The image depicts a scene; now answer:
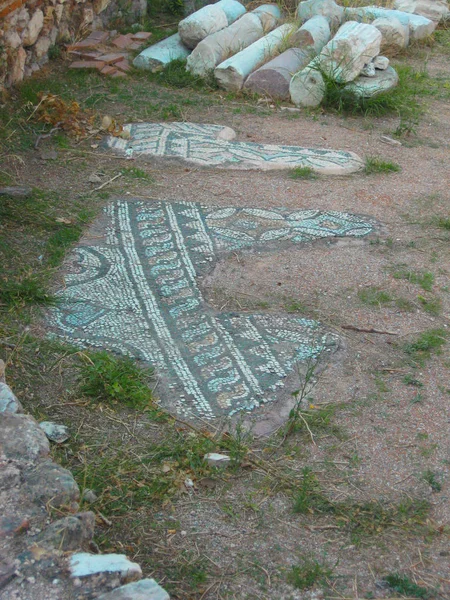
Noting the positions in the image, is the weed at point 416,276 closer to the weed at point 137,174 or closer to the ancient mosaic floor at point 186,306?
the ancient mosaic floor at point 186,306

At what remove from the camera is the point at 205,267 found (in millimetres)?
4770

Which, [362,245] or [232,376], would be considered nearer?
[232,376]

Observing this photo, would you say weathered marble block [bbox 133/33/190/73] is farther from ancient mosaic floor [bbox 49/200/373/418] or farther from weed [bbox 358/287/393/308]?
weed [bbox 358/287/393/308]

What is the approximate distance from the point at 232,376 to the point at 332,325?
70cm

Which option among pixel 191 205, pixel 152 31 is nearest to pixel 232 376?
pixel 191 205

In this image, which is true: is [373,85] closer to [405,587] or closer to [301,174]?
[301,174]

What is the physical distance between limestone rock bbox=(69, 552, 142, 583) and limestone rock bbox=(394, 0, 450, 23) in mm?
9246

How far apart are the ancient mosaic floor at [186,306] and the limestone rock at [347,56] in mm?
2300

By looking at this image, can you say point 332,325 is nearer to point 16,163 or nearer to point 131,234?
point 131,234

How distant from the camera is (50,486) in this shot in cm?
248

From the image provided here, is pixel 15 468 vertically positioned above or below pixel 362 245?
above

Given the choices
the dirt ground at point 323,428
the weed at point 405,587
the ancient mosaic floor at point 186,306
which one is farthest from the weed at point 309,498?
the ancient mosaic floor at point 186,306

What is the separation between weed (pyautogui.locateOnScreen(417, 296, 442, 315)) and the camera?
4.39 meters

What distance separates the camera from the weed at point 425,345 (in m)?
3.99
